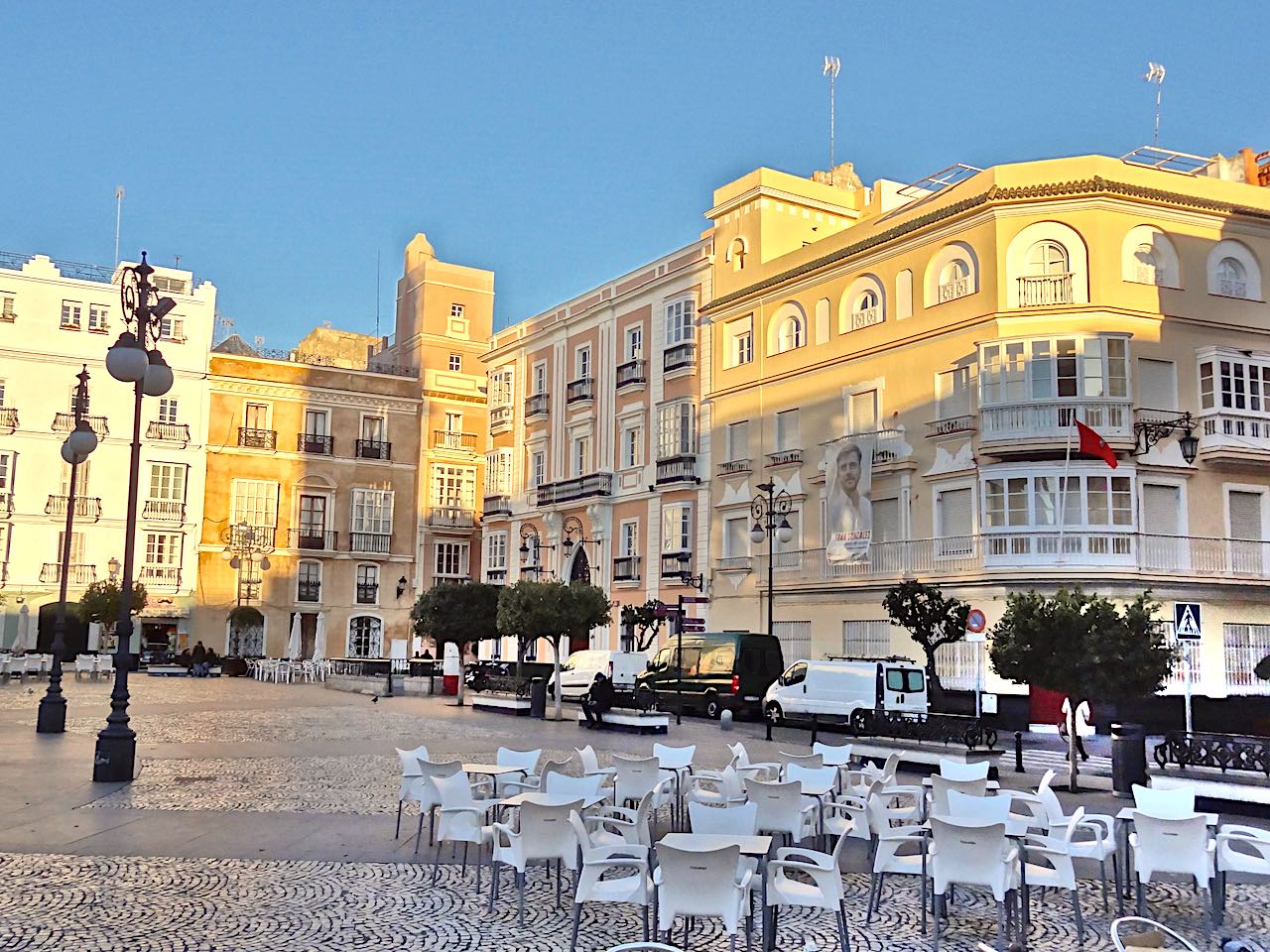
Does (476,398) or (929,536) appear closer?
(929,536)

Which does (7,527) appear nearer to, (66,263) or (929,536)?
(66,263)

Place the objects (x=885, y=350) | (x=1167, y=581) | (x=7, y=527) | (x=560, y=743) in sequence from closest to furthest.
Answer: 1. (x=560, y=743)
2. (x=1167, y=581)
3. (x=885, y=350)
4. (x=7, y=527)

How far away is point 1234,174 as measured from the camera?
37.1 meters

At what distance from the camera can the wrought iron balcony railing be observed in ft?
181

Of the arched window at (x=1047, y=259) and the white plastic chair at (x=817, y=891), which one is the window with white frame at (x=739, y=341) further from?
the white plastic chair at (x=817, y=891)

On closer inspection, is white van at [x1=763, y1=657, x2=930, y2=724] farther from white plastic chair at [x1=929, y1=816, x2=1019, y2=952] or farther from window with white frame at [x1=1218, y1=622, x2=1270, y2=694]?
white plastic chair at [x1=929, y1=816, x2=1019, y2=952]

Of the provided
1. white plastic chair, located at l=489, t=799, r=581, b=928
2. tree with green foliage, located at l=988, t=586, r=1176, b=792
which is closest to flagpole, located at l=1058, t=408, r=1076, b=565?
tree with green foliage, located at l=988, t=586, r=1176, b=792

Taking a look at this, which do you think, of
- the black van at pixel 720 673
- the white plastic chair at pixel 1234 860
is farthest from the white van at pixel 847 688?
the white plastic chair at pixel 1234 860

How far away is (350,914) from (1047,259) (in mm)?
27765

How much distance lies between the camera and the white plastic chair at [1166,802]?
9375 millimetres

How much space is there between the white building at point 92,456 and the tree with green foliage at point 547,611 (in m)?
27.5

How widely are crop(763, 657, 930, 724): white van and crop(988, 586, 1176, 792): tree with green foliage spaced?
28.7 feet

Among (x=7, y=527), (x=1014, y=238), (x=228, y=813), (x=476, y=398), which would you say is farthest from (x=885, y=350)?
(x=7, y=527)

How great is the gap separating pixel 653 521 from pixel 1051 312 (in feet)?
56.6
